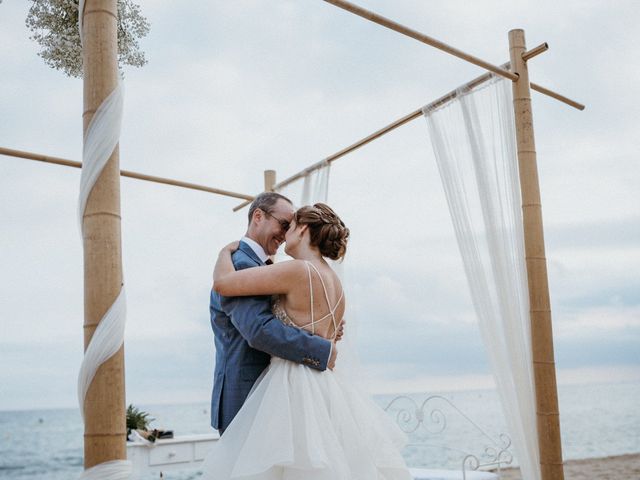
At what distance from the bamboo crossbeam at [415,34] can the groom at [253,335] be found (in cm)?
103

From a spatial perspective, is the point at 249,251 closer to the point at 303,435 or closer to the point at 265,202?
the point at 265,202

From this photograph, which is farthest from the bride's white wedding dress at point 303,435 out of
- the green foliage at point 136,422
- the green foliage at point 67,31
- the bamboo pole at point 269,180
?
the green foliage at point 136,422

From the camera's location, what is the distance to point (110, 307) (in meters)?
1.85

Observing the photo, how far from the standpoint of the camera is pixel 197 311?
24.8 metres

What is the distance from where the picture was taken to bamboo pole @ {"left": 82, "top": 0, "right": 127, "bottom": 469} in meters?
1.80

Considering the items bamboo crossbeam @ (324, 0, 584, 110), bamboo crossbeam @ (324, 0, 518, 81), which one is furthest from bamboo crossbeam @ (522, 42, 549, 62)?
bamboo crossbeam @ (324, 0, 518, 81)

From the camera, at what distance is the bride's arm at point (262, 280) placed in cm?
209

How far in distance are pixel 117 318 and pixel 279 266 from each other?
54 cm

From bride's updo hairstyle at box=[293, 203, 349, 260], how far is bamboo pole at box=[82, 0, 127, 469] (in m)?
0.67

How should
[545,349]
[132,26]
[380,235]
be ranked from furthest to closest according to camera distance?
[380,235]
[545,349]
[132,26]

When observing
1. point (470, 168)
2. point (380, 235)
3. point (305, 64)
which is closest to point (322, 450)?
point (470, 168)

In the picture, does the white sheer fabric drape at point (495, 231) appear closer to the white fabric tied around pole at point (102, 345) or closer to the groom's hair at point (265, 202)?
the groom's hair at point (265, 202)

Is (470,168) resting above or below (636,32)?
below

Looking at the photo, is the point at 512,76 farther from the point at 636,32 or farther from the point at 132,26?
the point at 636,32
